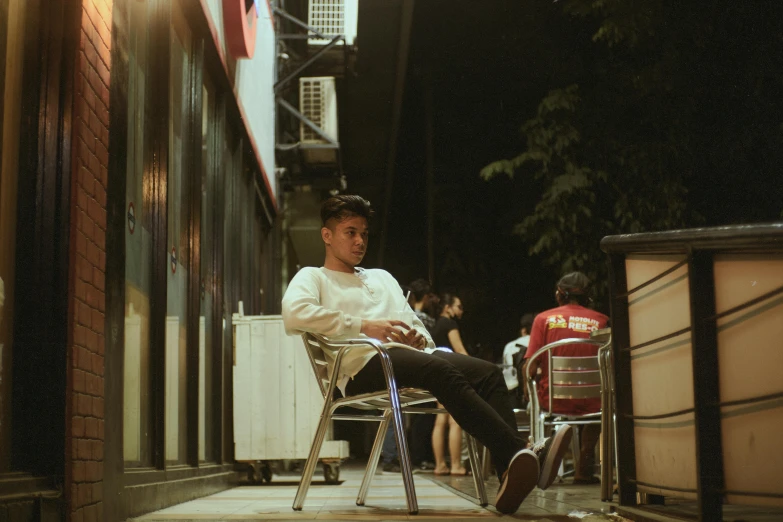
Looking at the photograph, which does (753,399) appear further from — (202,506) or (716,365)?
(202,506)

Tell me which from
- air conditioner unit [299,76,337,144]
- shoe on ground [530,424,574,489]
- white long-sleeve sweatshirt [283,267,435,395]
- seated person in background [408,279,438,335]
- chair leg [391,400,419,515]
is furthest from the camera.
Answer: air conditioner unit [299,76,337,144]

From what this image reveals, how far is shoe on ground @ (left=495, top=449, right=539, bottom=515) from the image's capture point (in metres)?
3.51

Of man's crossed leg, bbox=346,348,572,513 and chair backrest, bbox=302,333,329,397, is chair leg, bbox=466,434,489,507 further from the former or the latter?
chair backrest, bbox=302,333,329,397

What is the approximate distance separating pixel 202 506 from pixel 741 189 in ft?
29.1

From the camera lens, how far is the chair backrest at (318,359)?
418 centimetres

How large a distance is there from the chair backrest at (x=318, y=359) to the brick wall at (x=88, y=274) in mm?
980

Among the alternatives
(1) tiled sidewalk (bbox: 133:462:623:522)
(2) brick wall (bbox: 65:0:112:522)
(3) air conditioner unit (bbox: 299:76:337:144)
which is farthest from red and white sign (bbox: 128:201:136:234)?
(3) air conditioner unit (bbox: 299:76:337:144)

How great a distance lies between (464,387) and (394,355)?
0.35m

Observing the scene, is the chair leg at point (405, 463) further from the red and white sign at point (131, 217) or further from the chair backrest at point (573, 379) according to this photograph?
the chair backrest at point (573, 379)

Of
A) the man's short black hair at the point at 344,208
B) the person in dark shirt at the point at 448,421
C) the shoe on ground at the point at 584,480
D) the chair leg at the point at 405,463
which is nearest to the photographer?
the chair leg at the point at 405,463

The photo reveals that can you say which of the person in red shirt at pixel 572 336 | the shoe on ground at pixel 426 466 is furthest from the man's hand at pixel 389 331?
the shoe on ground at pixel 426 466

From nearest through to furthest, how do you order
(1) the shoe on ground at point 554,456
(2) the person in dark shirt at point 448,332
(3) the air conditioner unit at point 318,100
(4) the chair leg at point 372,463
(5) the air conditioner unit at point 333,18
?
(1) the shoe on ground at point 554,456 → (4) the chair leg at point 372,463 → (2) the person in dark shirt at point 448,332 → (5) the air conditioner unit at point 333,18 → (3) the air conditioner unit at point 318,100

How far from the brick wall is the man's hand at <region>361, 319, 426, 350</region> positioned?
3.58ft

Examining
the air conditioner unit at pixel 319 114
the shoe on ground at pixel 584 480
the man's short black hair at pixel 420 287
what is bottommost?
the shoe on ground at pixel 584 480
